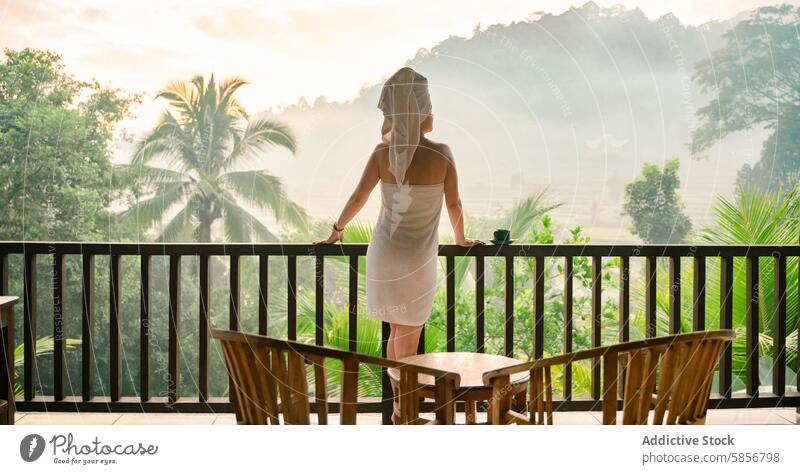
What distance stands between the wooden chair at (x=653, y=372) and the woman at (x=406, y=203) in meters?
0.82

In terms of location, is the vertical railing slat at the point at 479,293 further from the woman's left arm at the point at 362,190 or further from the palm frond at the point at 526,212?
the palm frond at the point at 526,212

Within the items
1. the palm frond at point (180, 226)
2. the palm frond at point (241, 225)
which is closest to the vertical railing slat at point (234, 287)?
the palm frond at point (241, 225)

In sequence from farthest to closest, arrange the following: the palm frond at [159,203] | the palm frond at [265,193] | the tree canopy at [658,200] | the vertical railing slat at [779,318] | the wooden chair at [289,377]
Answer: the palm frond at [159,203] → the palm frond at [265,193] → the tree canopy at [658,200] → the vertical railing slat at [779,318] → the wooden chair at [289,377]

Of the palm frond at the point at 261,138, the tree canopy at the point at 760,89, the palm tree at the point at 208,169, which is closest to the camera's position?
the tree canopy at the point at 760,89

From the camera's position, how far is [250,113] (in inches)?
353

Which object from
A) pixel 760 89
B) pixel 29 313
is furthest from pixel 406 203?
pixel 760 89

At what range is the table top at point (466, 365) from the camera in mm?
1817

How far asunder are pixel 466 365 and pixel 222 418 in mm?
1185

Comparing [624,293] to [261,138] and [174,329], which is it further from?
[261,138]

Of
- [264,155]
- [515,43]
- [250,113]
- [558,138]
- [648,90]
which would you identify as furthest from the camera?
[264,155]

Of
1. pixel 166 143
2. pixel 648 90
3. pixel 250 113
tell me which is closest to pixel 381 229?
pixel 648 90

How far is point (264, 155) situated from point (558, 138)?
4141 mm

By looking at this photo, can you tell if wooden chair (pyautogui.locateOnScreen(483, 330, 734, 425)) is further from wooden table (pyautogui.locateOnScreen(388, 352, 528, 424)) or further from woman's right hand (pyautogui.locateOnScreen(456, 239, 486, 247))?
woman's right hand (pyautogui.locateOnScreen(456, 239, 486, 247))
